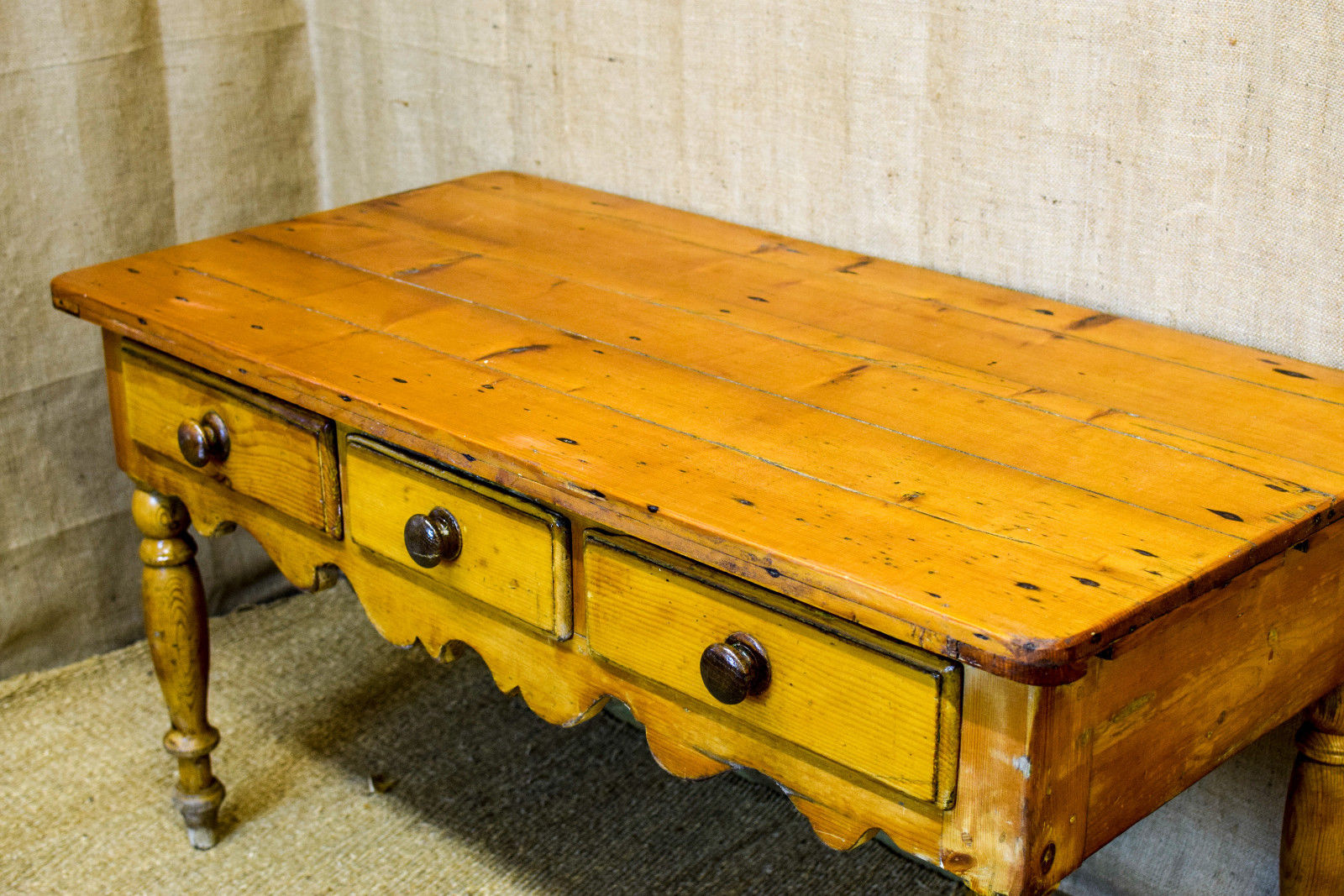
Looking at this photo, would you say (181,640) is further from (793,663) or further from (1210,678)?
(1210,678)

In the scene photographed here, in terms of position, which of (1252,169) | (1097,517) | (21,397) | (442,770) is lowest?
(442,770)

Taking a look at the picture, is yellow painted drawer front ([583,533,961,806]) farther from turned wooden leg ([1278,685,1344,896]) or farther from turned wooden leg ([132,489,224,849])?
turned wooden leg ([132,489,224,849])

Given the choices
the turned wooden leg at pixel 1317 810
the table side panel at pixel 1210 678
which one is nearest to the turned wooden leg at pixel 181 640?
the table side panel at pixel 1210 678

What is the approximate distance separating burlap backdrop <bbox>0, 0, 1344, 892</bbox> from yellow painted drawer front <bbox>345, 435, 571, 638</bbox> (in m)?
0.65

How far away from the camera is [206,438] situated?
1481 millimetres

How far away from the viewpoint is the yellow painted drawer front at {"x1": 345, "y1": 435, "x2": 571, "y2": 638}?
1.21 metres

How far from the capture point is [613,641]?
118cm

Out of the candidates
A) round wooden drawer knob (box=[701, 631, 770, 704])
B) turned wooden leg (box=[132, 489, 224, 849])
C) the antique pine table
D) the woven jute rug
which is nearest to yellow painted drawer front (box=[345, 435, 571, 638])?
the antique pine table

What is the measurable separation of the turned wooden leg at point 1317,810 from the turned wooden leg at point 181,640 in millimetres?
1218

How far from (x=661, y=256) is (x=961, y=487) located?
68 cm

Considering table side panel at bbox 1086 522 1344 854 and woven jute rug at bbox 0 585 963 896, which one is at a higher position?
table side panel at bbox 1086 522 1344 854

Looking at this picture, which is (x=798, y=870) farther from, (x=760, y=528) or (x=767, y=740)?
(x=760, y=528)

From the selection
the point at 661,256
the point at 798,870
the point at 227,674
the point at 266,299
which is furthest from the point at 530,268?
the point at 227,674

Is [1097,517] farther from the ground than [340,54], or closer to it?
closer to it
